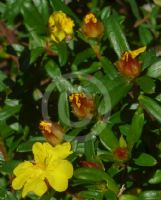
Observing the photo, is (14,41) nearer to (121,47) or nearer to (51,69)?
(51,69)

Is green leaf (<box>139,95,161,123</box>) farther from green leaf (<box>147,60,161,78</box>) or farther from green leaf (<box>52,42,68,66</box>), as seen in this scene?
green leaf (<box>52,42,68,66</box>)

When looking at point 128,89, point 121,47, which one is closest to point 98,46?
point 121,47

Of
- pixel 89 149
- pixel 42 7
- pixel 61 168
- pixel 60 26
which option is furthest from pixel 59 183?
pixel 42 7

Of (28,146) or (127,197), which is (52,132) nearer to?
(28,146)

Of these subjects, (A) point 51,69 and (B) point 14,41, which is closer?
(A) point 51,69

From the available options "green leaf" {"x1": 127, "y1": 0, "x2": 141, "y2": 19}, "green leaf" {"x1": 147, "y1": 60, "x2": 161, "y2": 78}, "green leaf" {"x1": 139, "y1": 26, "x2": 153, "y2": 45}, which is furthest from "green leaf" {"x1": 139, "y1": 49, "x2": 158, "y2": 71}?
"green leaf" {"x1": 127, "y1": 0, "x2": 141, "y2": 19}

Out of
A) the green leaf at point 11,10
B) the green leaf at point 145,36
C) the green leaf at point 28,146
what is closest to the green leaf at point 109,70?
the green leaf at point 28,146

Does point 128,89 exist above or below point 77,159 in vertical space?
above
